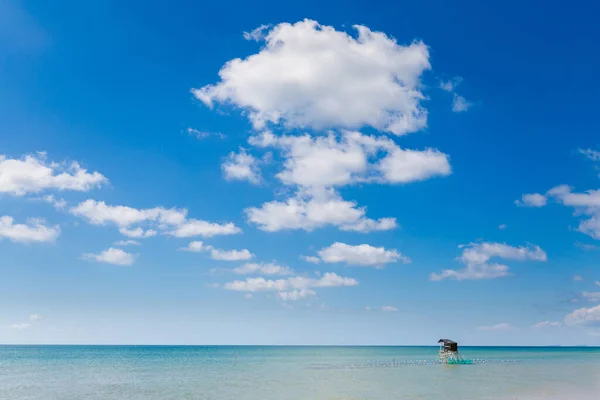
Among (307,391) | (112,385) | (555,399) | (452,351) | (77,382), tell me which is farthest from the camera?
(452,351)

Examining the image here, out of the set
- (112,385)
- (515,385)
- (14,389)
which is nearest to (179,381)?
(112,385)

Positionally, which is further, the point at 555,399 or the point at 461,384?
the point at 461,384

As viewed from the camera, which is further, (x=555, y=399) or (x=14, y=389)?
(x=14, y=389)

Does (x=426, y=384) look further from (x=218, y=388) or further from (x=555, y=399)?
(x=218, y=388)

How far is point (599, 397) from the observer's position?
39.0 m

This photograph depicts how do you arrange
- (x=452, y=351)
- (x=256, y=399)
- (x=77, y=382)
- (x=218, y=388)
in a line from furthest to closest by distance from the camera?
(x=452, y=351), (x=77, y=382), (x=218, y=388), (x=256, y=399)

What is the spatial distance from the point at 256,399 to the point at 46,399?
17.0m

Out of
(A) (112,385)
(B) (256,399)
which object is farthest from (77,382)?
(B) (256,399)

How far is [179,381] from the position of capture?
56.9 m

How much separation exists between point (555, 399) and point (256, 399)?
22.3 metres

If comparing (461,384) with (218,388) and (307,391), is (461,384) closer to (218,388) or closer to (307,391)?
(307,391)

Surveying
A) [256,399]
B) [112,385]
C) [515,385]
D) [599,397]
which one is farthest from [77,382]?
[599,397]

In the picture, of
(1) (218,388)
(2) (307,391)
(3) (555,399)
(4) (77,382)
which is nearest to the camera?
(3) (555,399)

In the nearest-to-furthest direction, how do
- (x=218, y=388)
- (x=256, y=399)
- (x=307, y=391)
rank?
1. (x=256, y=399)
2. (x=307, y=391)
3. (x=218, y=388)
